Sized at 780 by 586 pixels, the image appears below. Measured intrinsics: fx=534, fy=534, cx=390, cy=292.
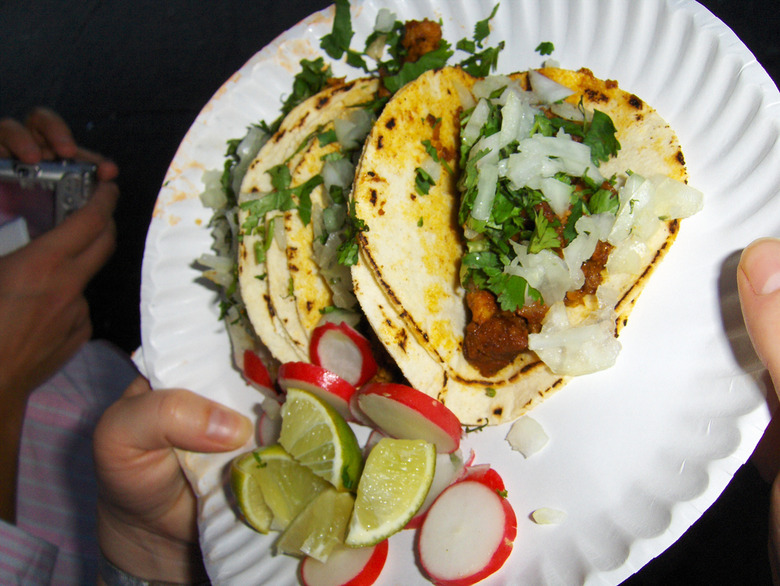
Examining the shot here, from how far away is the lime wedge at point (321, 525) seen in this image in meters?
2.06

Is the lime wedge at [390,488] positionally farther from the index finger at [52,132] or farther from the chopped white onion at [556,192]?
the index finger at [52,132]

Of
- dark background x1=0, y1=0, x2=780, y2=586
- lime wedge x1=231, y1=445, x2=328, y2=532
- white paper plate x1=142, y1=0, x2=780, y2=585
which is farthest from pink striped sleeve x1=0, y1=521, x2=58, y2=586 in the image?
lime wedge x1=231, y1=445, x2=328, y2=532

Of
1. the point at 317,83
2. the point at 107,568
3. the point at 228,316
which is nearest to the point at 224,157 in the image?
the point at 317,83

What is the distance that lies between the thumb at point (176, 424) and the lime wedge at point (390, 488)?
2.33ft

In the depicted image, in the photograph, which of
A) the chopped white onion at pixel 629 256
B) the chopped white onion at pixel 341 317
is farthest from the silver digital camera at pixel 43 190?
the chopped white onion at pixel 629 256

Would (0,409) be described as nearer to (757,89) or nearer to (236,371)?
(236,371)

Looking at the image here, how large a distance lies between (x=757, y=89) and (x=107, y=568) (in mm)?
3873

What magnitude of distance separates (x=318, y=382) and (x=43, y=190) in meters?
3.32

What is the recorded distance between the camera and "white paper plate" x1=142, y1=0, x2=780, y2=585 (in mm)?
1757

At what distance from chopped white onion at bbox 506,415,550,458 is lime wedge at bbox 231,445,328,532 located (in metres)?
0.79

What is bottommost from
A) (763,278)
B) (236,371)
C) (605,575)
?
(236,371)

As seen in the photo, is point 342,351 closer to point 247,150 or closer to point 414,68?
point 247,150

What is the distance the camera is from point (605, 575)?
1747 millimetres

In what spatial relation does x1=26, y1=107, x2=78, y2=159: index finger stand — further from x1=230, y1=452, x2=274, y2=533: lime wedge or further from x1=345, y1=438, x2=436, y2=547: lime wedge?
x1=345, y1=438, x2=436, y2=547: lime wedge
